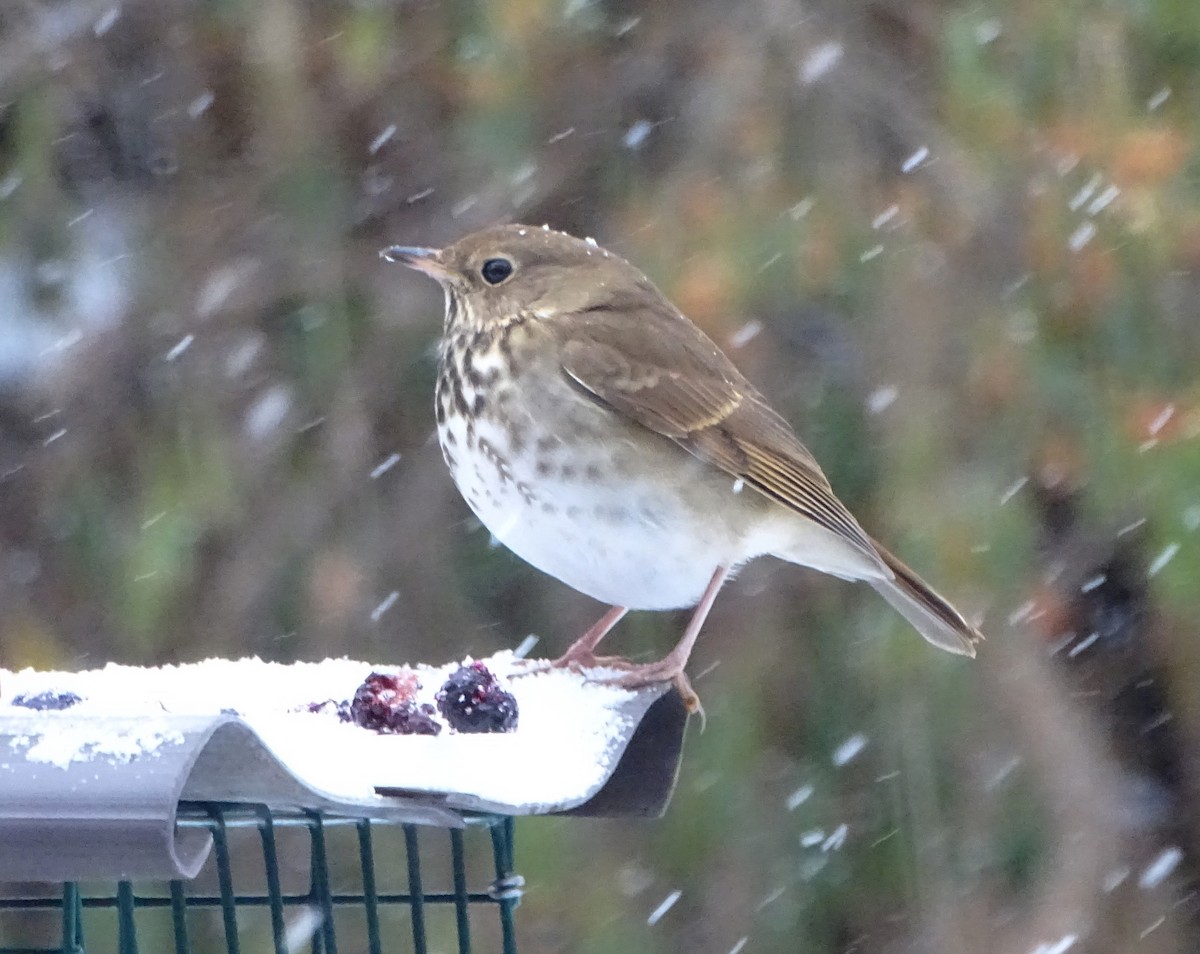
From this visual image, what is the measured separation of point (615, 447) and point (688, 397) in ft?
0.83

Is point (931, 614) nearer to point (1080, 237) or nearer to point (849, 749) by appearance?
point (849, 749)

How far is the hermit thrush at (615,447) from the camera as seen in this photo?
274cm

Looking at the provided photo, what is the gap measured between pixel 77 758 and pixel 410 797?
40cm

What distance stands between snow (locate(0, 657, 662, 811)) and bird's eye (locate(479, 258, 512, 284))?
0.74 metres

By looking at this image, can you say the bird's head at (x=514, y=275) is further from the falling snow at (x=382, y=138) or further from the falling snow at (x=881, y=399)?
the falling snow at (x=382, y=138)

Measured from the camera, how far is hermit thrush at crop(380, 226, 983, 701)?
274 centimetres

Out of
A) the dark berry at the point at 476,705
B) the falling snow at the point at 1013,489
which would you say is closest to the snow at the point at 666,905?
the falling snow at the point at 1013,489

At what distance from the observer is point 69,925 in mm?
1856

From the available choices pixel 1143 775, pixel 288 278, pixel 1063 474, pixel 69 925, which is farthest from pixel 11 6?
pixel 1143 775

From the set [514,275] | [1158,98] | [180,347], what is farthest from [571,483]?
[1158,98]

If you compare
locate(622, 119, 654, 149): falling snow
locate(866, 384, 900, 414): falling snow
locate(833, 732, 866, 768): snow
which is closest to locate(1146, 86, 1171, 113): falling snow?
locate(866, 384, 900, 414): falling snow

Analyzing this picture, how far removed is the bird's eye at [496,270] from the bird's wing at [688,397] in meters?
0.13

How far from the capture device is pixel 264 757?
1402 millimetres

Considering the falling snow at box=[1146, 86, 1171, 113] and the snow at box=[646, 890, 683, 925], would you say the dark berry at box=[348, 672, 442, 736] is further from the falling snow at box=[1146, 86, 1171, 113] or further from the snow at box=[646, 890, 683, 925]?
the falling snow at box=[1146, 86, 1171, 113]
